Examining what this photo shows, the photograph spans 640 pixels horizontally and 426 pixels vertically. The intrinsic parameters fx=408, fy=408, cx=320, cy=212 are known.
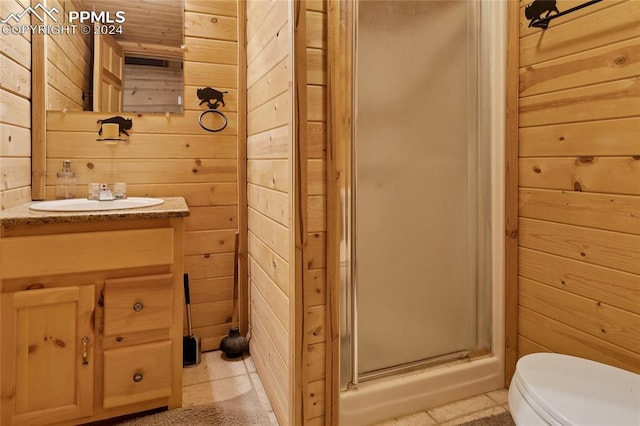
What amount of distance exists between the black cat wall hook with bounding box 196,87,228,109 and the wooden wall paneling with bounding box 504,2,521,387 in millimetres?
1433

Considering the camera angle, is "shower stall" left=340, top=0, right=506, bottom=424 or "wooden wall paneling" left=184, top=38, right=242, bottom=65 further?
"wooden wall paneling" left=184, top=38, right=242, bottom=65

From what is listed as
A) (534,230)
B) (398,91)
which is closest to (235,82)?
(398,91)

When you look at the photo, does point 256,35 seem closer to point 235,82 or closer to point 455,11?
point 235,82

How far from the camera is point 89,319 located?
5.05 feet

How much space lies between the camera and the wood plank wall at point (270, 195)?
149 cm

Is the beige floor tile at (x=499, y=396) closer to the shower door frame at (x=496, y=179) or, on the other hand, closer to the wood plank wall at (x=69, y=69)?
the shower door frame at (x=496, y=179)

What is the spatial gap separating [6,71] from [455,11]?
1.87m

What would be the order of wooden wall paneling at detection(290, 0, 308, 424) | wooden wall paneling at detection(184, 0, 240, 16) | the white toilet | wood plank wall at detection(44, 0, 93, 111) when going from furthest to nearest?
wooden wall paneling at detection(184, 0, 240, 16) → wood plank wall at detection(44, 0, 93, 111) → wooden wall paneling at detection(290, 0, 308, 424) → the white toilet

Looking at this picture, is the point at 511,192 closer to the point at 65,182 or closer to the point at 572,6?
the point at 572,6

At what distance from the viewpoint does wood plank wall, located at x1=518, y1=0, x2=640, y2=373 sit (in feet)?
A: 4.63

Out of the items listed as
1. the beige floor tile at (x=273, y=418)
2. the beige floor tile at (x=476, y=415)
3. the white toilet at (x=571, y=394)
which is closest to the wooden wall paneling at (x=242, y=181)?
the beige floor tile at (x=273, y=418)

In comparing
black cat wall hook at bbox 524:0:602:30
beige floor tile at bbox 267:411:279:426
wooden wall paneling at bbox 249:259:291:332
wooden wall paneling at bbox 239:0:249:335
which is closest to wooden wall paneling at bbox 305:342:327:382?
wooden wall paneling at bbox 249:259:291:332

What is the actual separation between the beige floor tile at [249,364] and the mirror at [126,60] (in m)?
1.37

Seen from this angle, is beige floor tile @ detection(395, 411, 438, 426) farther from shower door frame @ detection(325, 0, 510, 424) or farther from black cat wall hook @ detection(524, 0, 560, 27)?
black cat wall hook @ detection(524, 0, 560, 27)
